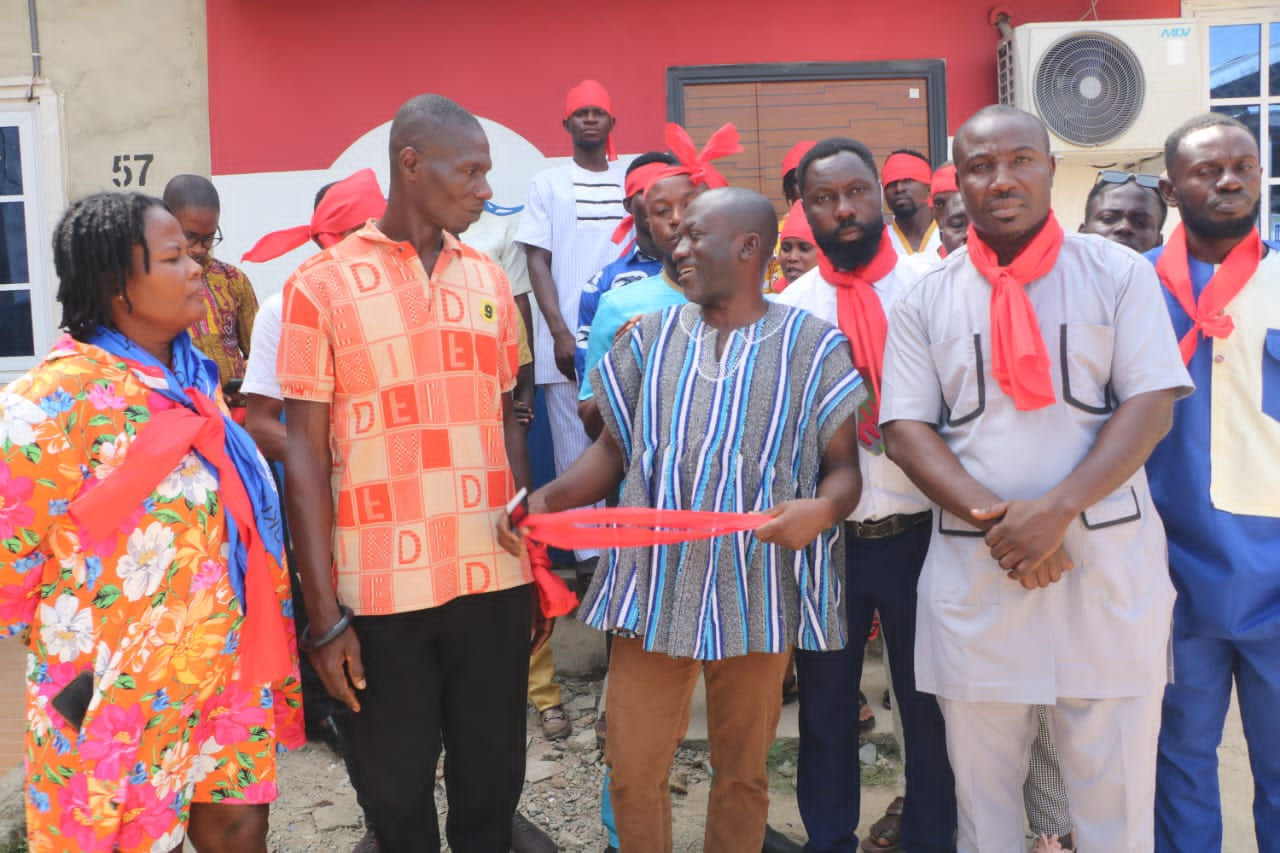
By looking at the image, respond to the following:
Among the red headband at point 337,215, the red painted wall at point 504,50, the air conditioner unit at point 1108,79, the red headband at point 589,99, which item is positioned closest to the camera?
the red headband at point 337,215

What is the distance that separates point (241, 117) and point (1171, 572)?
5.69m

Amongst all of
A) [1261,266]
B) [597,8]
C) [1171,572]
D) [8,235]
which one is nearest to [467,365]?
[1171,572]

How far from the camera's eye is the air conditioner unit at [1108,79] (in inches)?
246

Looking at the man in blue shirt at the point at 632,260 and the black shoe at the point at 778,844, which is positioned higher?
the man in blue shirt at the point at 632,260

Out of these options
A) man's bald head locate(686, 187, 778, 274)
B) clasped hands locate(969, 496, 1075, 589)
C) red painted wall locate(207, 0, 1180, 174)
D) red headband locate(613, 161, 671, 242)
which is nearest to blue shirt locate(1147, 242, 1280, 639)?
clasped hands locate(969, 496, 1075, 589)

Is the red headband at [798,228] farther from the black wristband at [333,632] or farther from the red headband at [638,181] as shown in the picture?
the black wristband at [333,632]

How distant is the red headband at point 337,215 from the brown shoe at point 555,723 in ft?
7.04

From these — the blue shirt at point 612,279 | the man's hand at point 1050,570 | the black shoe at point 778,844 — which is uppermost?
the blue shirt at point 612,279

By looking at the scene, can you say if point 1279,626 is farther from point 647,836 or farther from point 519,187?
point 519,187

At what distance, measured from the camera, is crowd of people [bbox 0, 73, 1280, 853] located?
2363mm

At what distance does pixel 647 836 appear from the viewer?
2826mm

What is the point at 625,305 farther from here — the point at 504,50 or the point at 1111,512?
the point at 504,50

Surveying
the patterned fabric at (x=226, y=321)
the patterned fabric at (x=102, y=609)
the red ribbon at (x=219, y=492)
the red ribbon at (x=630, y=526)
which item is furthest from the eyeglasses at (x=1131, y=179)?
the patterned fabric at (x=226, y=321)

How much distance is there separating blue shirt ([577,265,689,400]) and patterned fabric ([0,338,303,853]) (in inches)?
55.9
